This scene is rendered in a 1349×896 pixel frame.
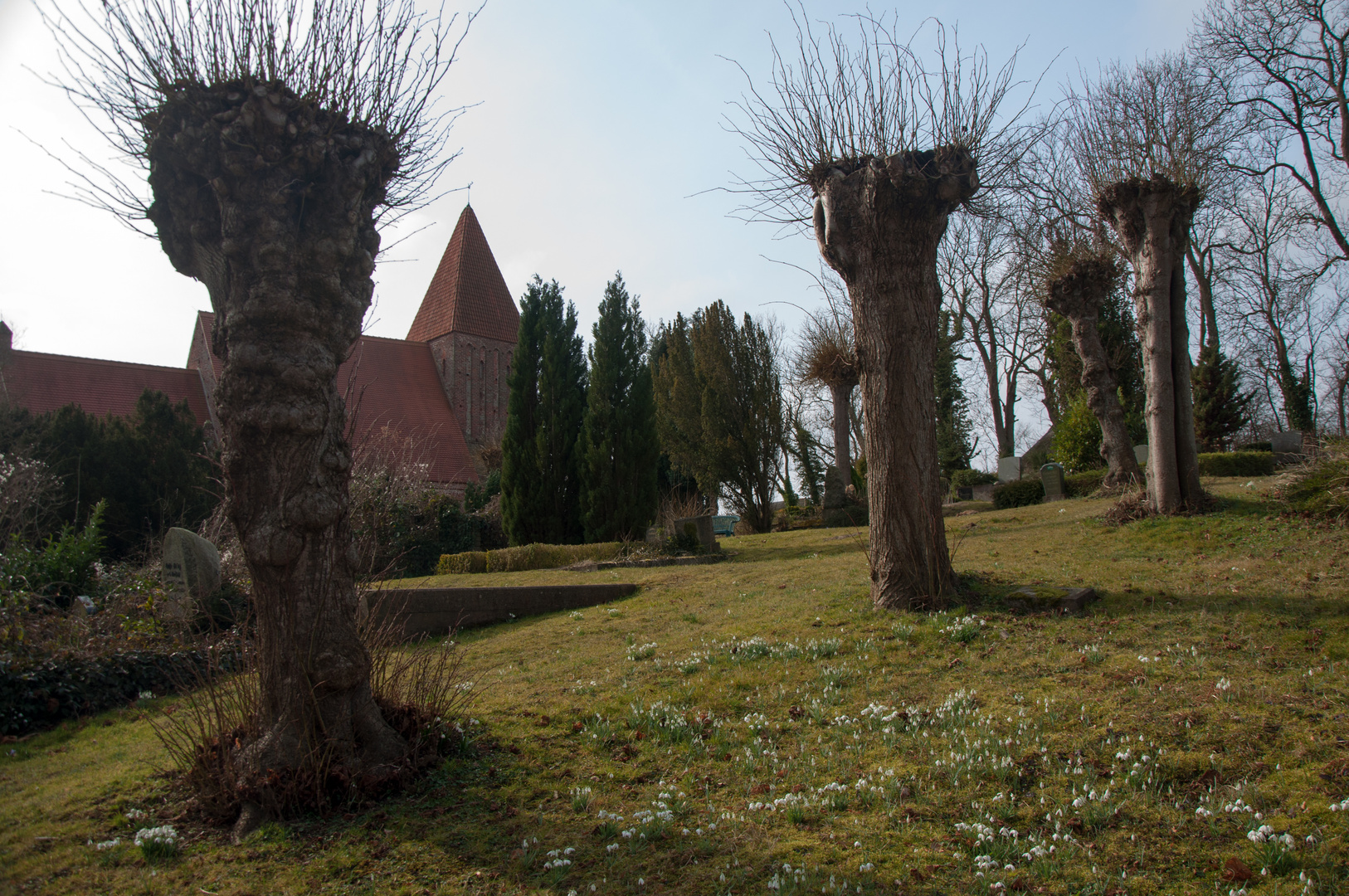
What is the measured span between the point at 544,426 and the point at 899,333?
584 inches

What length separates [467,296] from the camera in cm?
3972

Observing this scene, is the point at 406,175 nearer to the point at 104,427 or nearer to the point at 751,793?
the point at 751,793

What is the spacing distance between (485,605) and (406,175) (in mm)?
6656

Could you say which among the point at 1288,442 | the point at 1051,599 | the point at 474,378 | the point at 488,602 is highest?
the point at 474,378

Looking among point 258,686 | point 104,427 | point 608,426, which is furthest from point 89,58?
point 104,427

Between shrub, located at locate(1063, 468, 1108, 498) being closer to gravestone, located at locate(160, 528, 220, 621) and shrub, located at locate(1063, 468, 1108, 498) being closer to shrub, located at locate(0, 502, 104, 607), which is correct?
gravestone, located at locate(160, 528, 220, 621)

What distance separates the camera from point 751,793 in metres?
4.05

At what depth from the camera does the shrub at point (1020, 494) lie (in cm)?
1811

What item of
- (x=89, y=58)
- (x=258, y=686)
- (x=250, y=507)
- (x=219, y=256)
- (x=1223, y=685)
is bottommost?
(x=1223, y=685)

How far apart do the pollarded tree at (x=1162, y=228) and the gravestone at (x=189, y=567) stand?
13286 mm


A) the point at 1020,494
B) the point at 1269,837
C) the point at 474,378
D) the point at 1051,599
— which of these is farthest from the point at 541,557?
the point at 474,378

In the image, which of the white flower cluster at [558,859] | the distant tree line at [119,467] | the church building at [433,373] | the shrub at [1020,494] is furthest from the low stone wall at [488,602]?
the church building at [433,373]

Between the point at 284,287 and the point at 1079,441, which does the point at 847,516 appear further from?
the point at 284,287

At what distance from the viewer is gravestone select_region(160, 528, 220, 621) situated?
1019 centimetres
